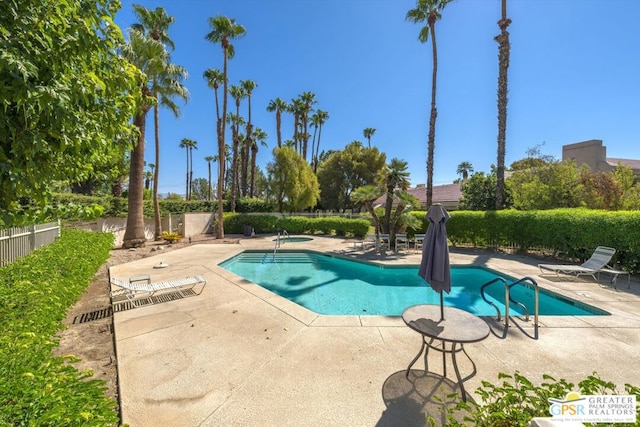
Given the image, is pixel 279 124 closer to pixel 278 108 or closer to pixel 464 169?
pixel 278 108

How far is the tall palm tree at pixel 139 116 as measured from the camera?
1202 centimetres

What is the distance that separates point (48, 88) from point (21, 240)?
613cm

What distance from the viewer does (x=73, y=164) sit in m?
2.53

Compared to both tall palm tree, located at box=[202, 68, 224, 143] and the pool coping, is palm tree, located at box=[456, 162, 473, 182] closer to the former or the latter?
tall palm tree, located at box=[202, 68, 224, 143]

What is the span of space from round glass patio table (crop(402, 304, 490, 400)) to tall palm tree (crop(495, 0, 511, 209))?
43.1 ft

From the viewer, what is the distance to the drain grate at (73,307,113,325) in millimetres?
5082

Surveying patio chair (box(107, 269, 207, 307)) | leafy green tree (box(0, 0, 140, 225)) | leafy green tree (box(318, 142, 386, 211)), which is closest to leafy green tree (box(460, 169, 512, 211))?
leafy green tree (box(318, 142, 386, 211))

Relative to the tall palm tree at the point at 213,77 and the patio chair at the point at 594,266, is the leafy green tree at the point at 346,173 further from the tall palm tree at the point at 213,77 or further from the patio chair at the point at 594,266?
the patio chair at the point at 594,266

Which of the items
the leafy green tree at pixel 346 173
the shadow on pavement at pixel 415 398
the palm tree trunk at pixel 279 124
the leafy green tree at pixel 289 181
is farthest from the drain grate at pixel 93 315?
the leafy green tree at pixel 346 173

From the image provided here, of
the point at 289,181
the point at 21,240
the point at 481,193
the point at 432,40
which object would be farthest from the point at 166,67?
the point at 481,193

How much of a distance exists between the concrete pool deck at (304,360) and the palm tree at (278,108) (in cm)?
2635

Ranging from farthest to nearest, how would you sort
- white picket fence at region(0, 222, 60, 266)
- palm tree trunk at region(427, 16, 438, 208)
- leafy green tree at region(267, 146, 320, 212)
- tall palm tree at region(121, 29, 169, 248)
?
leafy green tree at region(267, 146, 320, 212) → palm tree trunk at region(427, 16, 438, 208) → tall palm tree at region(121, 29, 169, 248) → white picket fence at region(0, 222, 60, 266)

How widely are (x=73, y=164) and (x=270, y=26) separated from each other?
13.9m

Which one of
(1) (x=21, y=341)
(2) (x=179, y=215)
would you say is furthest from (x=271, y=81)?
(1) (x=21, y=341)
